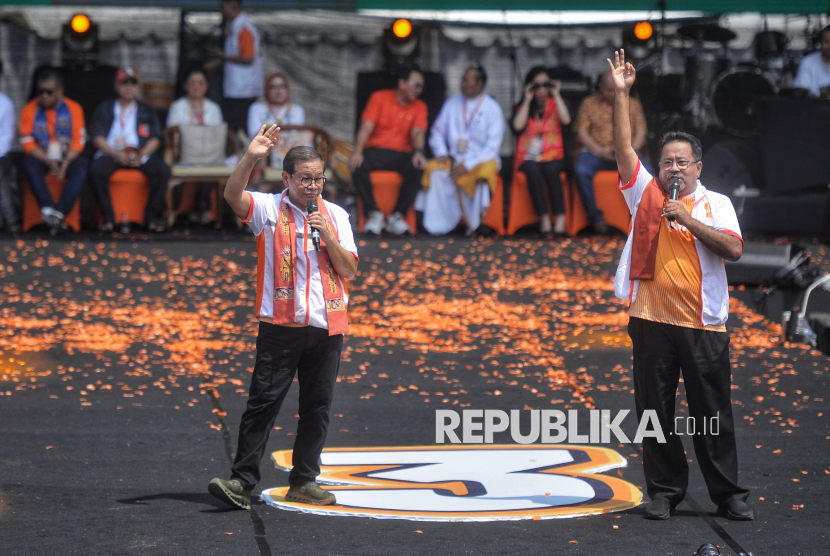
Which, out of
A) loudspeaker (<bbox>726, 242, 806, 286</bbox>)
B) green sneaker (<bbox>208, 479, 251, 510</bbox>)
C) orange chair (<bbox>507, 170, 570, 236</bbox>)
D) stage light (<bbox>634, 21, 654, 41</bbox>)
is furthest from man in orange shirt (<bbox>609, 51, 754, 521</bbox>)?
stage light (<bbox>634, 21, 654, 41</bbox>)

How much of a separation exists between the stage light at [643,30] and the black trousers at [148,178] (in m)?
5.98

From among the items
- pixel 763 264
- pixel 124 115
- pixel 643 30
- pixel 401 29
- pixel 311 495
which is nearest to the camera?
pixel 311 495

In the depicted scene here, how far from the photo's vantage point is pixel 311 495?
4590mm

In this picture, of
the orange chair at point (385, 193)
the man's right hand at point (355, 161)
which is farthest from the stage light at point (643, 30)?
the man's right hand at point (355, 161)

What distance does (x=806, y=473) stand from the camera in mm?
5031

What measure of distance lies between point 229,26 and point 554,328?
22.2ft

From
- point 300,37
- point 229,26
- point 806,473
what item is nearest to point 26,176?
point 229,26

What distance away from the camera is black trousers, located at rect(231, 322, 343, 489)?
14.9 ft

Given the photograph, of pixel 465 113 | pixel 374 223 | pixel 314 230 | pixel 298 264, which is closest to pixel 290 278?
pixel 298 264

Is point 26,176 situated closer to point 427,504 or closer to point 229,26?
point 229,26

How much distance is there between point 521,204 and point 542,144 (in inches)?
27.8

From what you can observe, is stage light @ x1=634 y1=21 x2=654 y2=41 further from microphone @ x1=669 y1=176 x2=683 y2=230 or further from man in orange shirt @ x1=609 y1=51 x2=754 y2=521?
microphone @ x1=669 y1=176 x2=683 y2=230

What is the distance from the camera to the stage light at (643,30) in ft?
43.5

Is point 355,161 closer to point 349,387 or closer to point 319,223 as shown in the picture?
point 349,387
